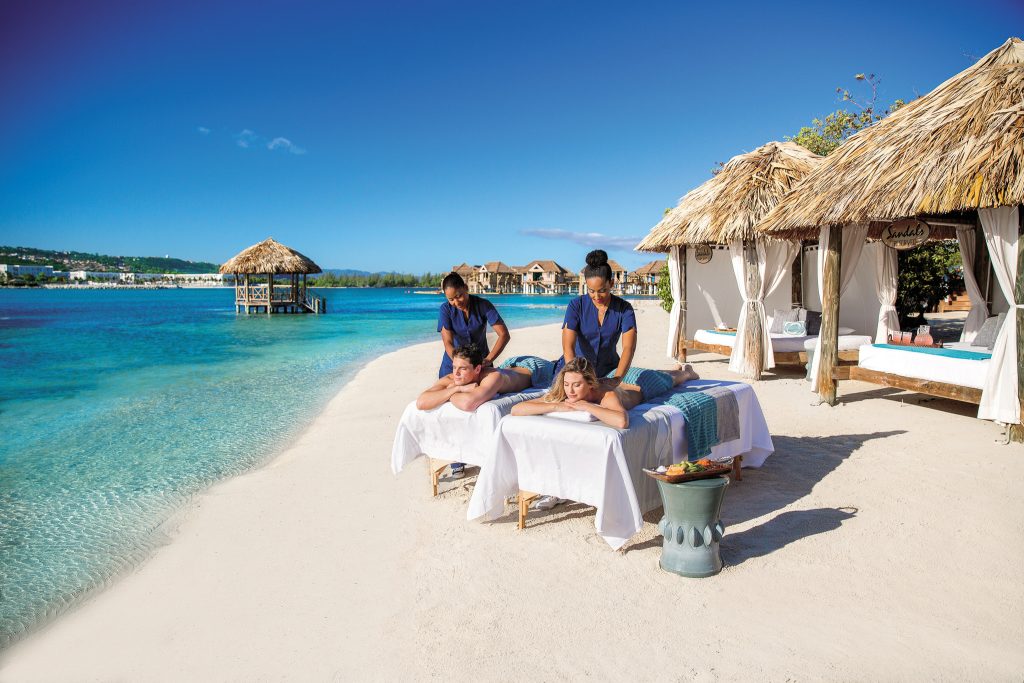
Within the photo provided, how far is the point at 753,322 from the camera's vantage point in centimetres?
768

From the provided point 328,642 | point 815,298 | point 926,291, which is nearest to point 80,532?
point 328,642

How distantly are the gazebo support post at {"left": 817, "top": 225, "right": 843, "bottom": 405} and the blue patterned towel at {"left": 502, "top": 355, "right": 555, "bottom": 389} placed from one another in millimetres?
3599

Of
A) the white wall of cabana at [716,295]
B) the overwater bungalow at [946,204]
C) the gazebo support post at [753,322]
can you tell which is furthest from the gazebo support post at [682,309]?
the overwater bungalow at [946,204]

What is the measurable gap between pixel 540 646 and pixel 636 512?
800 millimetres

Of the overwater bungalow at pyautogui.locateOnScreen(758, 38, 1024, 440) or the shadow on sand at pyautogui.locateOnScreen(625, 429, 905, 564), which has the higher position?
the overwater bungalow at pyautogui.locateOnScreen(758, 38, 1024, 440)

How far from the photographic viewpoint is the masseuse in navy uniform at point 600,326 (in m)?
3.40

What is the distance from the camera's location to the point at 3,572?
3.37m

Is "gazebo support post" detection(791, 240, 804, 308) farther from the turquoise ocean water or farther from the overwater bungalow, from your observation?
the turquoise ocean water

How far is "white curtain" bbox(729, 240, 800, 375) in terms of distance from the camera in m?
7.64

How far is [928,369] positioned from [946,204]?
5.06 feet

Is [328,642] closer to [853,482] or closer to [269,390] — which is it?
[853,482]

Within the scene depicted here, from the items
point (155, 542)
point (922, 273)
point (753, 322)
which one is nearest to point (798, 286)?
point (922, 273)

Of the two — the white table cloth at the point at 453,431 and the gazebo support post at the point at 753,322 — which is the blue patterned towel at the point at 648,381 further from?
the gazebo support post at the point at 753,322

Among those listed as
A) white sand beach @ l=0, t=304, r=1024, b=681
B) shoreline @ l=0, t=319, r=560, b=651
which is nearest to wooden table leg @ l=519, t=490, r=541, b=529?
white sand beach @ l=0, t=304, r=1024, b=681
